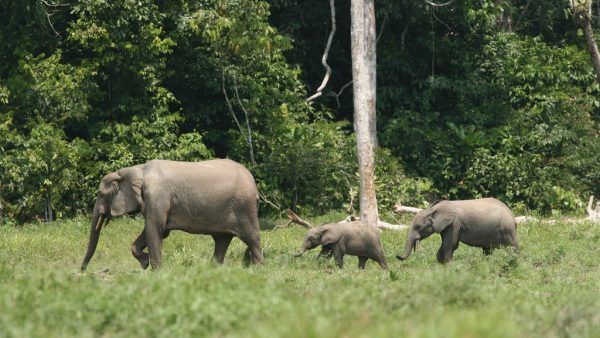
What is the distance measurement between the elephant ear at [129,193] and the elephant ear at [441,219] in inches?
196

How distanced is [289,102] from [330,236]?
32.7 feet

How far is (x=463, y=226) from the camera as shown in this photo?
18.8 m

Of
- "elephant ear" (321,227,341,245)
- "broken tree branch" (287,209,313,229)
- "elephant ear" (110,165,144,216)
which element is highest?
"elephant ear" (110,165,144,216)

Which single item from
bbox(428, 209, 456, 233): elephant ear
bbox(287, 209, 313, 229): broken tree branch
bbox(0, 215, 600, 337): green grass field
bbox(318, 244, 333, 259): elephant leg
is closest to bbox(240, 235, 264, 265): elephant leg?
bbox(0, 215, 600, 337): green grass field

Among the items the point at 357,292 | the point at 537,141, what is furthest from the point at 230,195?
the point at 537,141

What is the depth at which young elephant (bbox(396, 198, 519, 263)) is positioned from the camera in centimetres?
1862

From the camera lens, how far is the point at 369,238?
1831cm

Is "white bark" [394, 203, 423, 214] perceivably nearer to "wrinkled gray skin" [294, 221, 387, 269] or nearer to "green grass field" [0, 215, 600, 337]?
"wrinkled gray skin" [294, 221, 387, 269]

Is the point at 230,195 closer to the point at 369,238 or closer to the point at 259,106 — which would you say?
the point at 369,238

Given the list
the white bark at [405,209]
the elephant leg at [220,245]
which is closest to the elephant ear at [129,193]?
the elephant leg at [220,245]

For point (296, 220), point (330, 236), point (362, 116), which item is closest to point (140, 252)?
point (330, 236)

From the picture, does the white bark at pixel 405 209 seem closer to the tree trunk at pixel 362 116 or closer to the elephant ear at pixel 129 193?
the tree trunk at pixel 362 116

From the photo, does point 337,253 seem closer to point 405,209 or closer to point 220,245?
point 220,245

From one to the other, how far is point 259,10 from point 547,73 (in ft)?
27.5
